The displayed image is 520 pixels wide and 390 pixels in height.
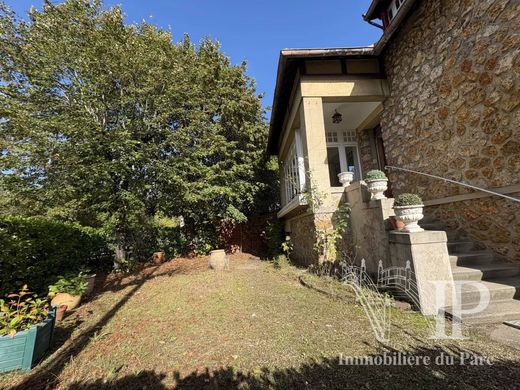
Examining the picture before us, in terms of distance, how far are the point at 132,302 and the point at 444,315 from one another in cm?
574

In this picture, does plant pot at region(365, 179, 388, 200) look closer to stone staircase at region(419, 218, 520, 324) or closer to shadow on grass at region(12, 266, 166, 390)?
stone staircase at region(419, 218, 520, 324)

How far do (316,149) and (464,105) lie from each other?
291 centimetres

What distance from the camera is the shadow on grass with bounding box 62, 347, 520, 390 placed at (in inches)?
80.0

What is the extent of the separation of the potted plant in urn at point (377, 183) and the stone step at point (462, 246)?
1490 mm

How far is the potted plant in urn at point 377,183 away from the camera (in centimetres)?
439

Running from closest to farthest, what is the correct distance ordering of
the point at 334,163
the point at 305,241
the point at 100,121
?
the point at 305,241 → the point at 100,121 → the point at 334,163

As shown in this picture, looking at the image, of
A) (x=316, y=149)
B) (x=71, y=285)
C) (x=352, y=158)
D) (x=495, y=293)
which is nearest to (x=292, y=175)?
(x=352, y=158)

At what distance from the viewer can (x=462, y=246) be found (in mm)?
4258

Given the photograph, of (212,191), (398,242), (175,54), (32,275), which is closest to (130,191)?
(212,191)

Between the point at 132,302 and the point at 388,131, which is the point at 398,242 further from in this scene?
the point at 132,302

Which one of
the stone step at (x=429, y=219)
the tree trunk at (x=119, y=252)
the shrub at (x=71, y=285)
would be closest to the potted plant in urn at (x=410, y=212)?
the stone step at (x=429, y=219)

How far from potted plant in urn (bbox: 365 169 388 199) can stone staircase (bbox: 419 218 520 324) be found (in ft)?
5.03

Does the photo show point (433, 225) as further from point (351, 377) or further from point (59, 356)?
point (59, 356)

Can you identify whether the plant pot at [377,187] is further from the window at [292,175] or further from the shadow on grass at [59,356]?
the shadow on grass at [59,356]
